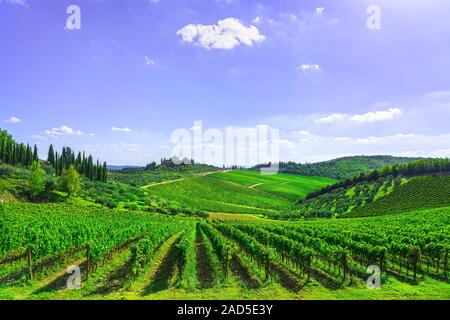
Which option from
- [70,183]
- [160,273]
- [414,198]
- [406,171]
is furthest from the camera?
[406,171]

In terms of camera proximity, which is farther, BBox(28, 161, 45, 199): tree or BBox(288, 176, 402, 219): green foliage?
BBox(288, 176, 402, 219): green foliage

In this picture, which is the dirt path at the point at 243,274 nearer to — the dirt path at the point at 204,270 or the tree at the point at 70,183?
the dirt path at the point at 204,270

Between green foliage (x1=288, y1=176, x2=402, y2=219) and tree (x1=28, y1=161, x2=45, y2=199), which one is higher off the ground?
tree (x1=28, y1=161, x2=45, y2=199)

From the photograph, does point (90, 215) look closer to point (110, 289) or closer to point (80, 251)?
point (80, 251)

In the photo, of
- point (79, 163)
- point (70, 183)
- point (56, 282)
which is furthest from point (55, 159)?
point (56, 282)

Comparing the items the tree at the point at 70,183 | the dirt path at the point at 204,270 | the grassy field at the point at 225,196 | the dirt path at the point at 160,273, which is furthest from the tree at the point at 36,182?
the dirt path at the point at 204,270

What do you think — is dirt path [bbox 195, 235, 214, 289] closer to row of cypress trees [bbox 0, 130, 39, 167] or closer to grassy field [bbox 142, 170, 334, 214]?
grassy field [bbox 142, 170, 334, 214]

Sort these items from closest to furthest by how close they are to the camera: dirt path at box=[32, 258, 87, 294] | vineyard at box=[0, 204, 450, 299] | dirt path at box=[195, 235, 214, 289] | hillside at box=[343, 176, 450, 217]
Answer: vineyard at box=[0, 204, 450, 299] < dirt path at box=[32, 258, 87, 294] < dirt path at box=[195, 235, 214, 289] < hillside at box=[343, 176, 450, 217]

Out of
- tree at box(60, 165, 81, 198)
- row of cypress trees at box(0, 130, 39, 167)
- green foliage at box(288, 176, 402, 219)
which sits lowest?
green foliage at box(288, 176, 402, 219)

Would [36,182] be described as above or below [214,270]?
above

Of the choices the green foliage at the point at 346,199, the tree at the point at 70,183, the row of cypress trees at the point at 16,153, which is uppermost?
the row of cypress trees at the point at 16,153

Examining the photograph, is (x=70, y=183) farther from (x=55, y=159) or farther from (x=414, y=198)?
(x=414, y=198)

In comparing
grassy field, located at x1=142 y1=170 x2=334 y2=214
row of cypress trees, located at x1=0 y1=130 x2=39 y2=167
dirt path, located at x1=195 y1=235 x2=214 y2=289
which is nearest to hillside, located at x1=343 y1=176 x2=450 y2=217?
grassy field, located at x1=142 y1=170 x2=334 y2=214

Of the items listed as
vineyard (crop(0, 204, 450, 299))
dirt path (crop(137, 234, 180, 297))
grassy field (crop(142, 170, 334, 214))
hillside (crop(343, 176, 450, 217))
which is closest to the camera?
vineyard (crop(0, 204, 450, 299))
